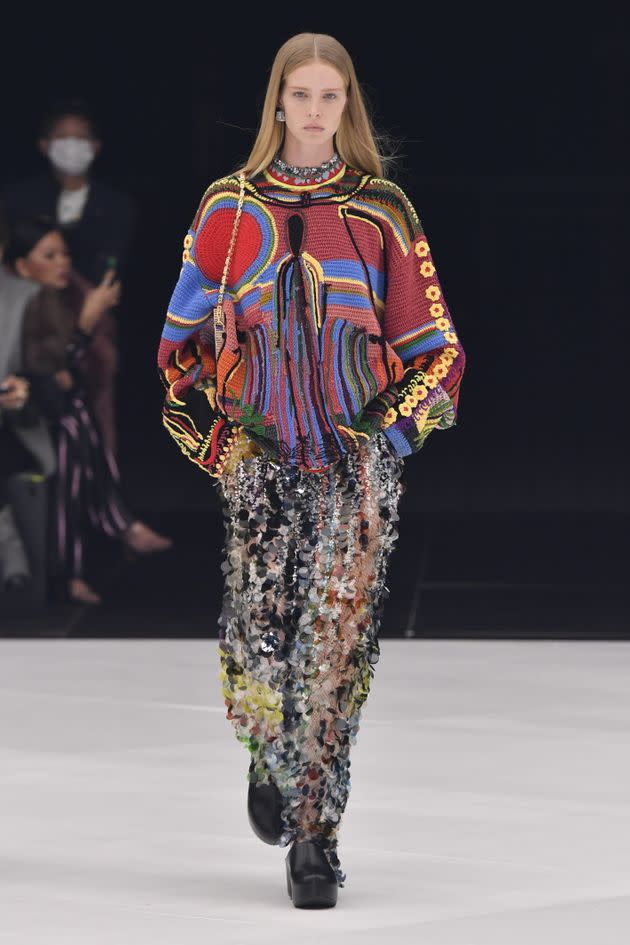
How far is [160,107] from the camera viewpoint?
9.38 meters

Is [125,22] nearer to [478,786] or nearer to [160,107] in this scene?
[160,107]

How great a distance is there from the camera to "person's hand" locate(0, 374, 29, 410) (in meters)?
9.43

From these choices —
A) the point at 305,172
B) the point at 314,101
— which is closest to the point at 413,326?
the point at 305,172

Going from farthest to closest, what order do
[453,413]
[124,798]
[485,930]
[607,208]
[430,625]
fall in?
[607,208] → [430,625] → [124,798] → [453,413] → [485,930]

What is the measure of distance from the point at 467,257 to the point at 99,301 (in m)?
1.47

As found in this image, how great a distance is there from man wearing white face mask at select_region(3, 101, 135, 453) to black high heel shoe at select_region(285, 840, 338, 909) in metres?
4.81

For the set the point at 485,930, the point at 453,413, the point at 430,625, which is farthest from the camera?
the point at 430,625

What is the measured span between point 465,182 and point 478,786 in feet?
13.3

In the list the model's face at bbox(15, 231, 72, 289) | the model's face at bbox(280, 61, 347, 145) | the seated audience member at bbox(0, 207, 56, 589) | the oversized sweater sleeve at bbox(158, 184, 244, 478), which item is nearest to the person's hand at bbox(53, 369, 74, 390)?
the seated audience member at bbox(0, 207, 56, 589)

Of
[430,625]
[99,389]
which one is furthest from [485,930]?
[99,389]

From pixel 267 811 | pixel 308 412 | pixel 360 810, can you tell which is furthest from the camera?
pixel 360 810

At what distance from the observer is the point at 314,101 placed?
482cm

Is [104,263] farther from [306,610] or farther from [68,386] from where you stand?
[306,610]

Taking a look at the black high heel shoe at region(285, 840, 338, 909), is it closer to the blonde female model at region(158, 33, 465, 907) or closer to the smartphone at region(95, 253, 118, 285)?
the blonde female model at region(158, 33, 465, 907)
